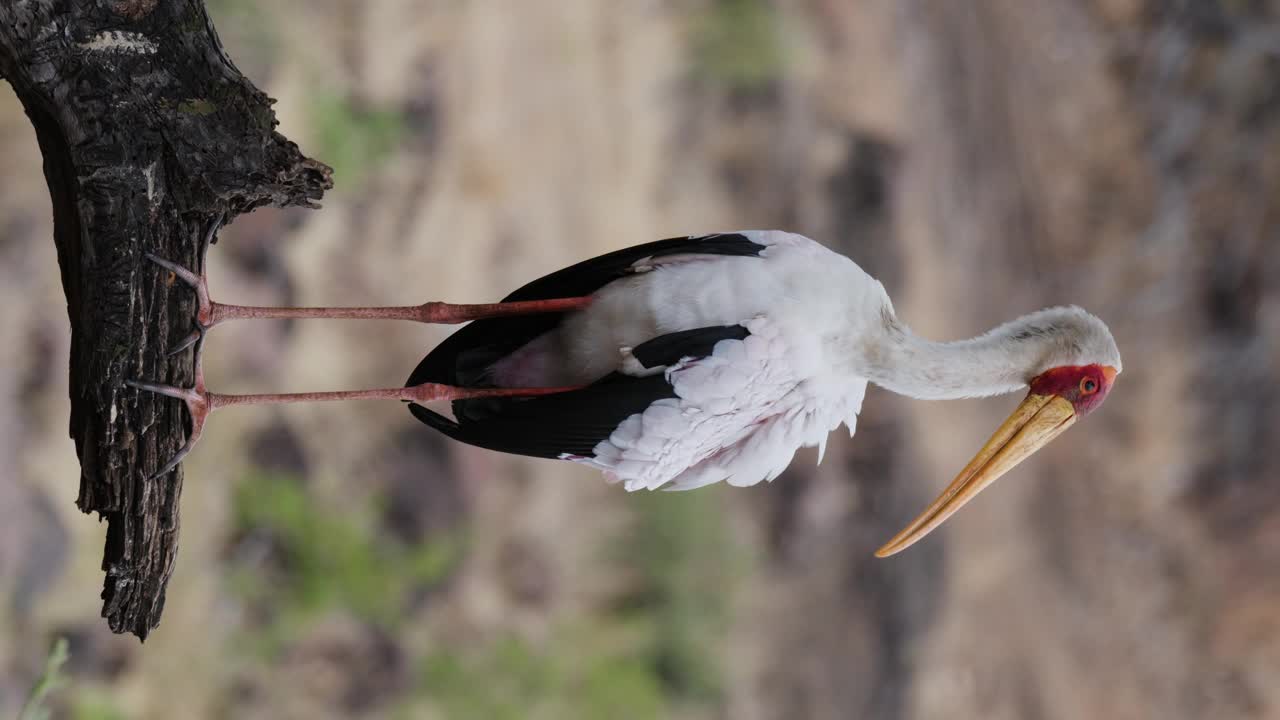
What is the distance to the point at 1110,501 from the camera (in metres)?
7.81

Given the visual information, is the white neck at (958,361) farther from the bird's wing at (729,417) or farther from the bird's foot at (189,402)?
the bird's foot at (189,402)

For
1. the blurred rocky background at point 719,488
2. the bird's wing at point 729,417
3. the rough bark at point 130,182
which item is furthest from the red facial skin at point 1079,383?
the blurred rocky background at point 719,488

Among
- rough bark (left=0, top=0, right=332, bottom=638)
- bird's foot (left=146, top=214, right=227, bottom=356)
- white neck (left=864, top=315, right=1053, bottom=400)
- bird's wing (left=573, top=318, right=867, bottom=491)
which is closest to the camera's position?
rough bark (left=0, top=0, right=332, bottom=638)

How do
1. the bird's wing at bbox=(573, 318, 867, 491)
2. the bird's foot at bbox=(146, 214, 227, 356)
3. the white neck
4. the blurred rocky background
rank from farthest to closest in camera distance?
the blurred rocky background
the white neck
the bird's wing at bbox=(573, 318, 867, 491)
the bird's foot at bbox=(146, 214, 227, 356)

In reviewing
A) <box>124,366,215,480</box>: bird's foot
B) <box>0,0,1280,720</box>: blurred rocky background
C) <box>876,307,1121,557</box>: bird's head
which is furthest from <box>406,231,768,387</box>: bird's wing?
<box>0,0,1280,720</box>: blurred rocky background

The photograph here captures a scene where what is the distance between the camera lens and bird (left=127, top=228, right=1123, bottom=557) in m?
2.17

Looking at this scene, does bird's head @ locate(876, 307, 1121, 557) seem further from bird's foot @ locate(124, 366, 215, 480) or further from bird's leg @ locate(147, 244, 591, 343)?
bird's foot @ locate(124, 366, 215, 480)

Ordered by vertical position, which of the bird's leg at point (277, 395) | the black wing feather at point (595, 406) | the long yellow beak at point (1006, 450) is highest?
the bird's leg at point (277, 395)

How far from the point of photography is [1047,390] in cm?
237

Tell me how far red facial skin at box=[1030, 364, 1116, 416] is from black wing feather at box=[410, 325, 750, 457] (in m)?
0.73

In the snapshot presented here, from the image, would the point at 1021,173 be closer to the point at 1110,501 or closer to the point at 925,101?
the point at 925,101

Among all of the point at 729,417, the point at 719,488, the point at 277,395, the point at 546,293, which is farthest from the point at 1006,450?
the point at 719,488

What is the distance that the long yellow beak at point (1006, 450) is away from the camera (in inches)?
92.4

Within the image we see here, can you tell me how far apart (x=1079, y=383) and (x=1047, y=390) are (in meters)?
0.07
